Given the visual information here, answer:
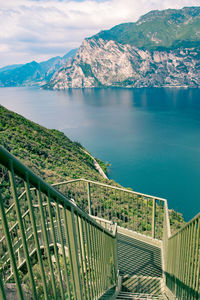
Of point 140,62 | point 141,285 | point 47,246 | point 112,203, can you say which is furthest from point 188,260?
point 140,62

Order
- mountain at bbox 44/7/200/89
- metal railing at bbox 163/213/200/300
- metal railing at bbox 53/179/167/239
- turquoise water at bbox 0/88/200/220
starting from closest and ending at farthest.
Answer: metal railing at bbox 163/213/200/300 < metal railing at bbox 53/179/167/239 < turquoise water at bbox 0/88/200/220 < mountain at bbox 44/7/200/89

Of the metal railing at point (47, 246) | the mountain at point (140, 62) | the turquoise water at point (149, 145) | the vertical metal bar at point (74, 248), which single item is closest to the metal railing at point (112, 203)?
the metal railing at point (47, 246)

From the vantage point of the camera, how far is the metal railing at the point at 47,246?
40.1 inches

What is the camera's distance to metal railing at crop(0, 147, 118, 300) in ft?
3.34

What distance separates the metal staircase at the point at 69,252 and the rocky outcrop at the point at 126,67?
496 ft

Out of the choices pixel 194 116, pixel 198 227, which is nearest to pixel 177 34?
pixel 194 116

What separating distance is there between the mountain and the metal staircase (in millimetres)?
151304

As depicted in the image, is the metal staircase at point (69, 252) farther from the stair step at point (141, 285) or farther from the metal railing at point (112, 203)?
the metal railing at point (112, 203)

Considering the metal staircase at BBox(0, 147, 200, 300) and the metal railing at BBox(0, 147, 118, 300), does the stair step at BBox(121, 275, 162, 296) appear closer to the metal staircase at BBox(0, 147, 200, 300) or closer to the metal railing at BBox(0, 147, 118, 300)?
the metal staircase at BBox(0, 147, 200, 300)

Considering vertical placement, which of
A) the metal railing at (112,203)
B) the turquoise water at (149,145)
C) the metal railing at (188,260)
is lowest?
the turquoise water at (149,145)

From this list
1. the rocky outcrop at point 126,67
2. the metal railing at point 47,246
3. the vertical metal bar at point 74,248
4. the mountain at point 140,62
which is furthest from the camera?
the mountain at point 140,62

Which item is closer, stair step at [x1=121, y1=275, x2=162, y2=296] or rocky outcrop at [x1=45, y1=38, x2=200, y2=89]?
stair step at [x1=121, y1=275, x2=162, y2=296]

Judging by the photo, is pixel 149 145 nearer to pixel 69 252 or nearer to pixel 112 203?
pixel 112 203

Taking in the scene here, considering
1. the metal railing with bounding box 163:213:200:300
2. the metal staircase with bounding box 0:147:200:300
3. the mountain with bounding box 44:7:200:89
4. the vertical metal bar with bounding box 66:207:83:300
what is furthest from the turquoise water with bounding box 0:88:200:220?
the mountain with bounding box 44:7:200:89
